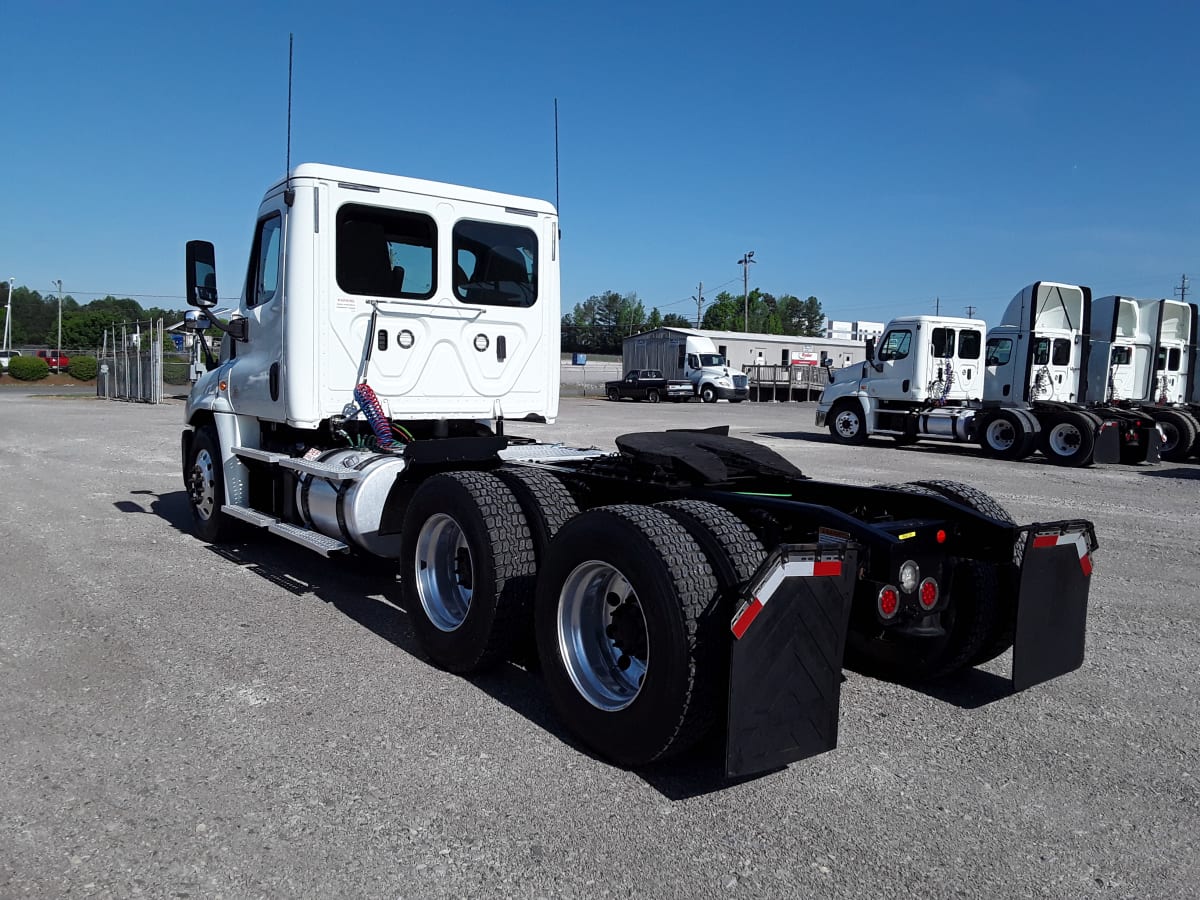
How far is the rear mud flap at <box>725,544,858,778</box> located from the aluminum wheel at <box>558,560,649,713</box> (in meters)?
0.66

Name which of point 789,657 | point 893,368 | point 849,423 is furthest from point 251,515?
point 849,423

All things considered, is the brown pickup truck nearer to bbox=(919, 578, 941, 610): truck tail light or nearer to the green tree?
bbox=(919, 578, 941, 610): truck tail light

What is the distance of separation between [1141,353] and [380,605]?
21.5 meters

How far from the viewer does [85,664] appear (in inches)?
182

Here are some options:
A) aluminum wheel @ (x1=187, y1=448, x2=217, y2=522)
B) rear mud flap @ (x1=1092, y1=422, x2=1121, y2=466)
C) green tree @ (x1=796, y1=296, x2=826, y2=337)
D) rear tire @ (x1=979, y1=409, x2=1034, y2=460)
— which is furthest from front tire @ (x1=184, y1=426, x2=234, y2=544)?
green tree @ (x1=796, y1=296, x2=826, y2=337)

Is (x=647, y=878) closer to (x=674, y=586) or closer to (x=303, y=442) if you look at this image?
(x=674, y=586)

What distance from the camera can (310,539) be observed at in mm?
5891

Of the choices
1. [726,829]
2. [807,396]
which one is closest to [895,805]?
[726,829]

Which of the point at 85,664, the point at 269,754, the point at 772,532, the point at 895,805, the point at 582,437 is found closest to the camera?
the point at 895,805

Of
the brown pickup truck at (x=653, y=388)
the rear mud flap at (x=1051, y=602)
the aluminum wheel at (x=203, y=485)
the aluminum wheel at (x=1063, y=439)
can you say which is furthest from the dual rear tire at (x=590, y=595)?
the brown pickup truck at (x=653, y=388)

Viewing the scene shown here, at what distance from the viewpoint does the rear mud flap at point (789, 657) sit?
9.81ft

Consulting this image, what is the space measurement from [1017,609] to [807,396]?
143 ft

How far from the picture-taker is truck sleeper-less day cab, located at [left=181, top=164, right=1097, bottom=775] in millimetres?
3191

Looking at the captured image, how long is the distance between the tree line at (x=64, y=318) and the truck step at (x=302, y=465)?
100 metres
